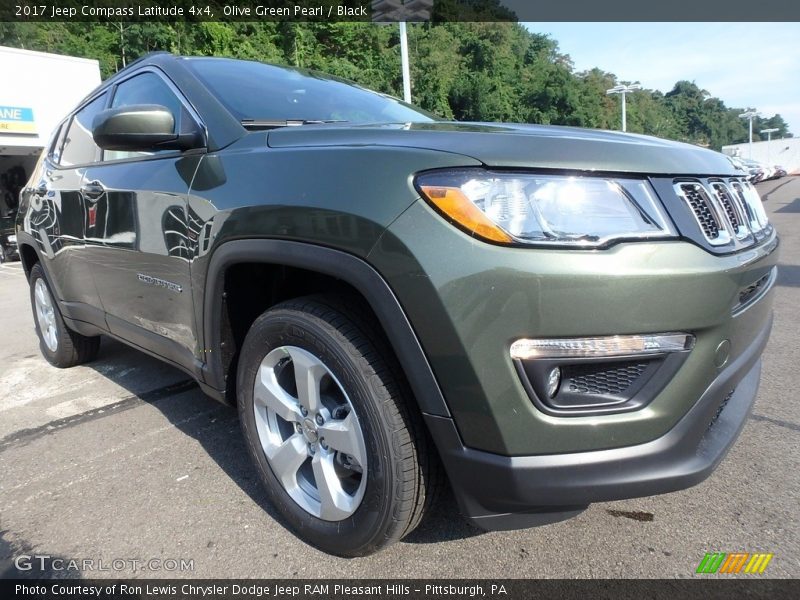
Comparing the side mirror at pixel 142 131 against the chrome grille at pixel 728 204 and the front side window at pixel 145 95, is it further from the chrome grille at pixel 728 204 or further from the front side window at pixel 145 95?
the chrome grille at pixel 728 204

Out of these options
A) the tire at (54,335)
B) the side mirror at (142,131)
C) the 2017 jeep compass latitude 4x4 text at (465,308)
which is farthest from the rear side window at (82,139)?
the 2017 jeep compass latitude 4x4 text at (465,308)

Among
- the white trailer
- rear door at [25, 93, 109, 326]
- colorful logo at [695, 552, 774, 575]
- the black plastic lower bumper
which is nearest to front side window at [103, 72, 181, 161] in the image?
rear door at [25, 93, 109, 326]

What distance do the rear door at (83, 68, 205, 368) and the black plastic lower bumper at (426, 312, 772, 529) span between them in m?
1.30

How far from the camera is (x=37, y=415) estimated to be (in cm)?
327

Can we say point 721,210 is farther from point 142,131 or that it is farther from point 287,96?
point 142,131

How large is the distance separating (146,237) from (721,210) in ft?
7.06

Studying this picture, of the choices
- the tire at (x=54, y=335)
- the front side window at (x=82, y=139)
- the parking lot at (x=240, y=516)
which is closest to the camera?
the parking lot at (x=240, y=516)

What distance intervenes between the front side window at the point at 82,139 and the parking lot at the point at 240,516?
4.86ft

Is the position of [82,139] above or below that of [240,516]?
above

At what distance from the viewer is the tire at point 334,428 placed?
1.58 m

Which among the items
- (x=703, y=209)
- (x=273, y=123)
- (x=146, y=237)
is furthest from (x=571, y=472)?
(x=146, y=237)

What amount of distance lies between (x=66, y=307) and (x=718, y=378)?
3547 millimetres

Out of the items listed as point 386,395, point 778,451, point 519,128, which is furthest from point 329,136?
point 778,451

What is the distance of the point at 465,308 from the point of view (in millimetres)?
1365
